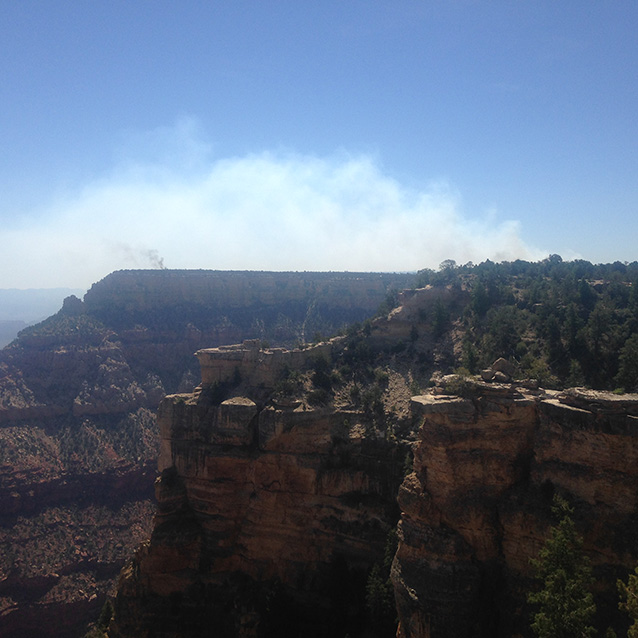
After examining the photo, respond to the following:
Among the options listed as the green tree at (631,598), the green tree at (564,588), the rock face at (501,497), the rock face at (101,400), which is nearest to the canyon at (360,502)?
the rock face at (501,497)

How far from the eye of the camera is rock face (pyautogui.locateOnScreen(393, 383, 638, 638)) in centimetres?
2047

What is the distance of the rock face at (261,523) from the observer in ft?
103

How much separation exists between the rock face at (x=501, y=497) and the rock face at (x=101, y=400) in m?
35.3

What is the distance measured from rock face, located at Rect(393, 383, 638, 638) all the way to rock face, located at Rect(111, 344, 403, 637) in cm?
801

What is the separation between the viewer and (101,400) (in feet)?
217

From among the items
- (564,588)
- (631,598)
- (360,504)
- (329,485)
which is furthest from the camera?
(329,485)

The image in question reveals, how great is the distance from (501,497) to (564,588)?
4773 millimetres

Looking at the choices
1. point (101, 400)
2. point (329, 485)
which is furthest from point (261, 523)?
point (101, 400)

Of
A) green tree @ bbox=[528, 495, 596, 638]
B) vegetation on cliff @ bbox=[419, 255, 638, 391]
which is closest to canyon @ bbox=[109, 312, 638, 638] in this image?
green tree @ bbox=[528, 495, 596, 638]

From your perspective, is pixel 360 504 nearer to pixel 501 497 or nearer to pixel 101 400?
pixel 501 497

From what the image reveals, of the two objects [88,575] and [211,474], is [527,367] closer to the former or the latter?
[211,474]

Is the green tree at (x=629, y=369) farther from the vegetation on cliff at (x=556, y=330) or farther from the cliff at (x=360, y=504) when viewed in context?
the cliff at (x=360, y=504)

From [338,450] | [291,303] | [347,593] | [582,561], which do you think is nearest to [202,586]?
[347,593]

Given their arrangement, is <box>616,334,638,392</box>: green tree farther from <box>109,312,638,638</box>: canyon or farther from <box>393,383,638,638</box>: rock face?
<box>393,383,638,638</box>: rock face
